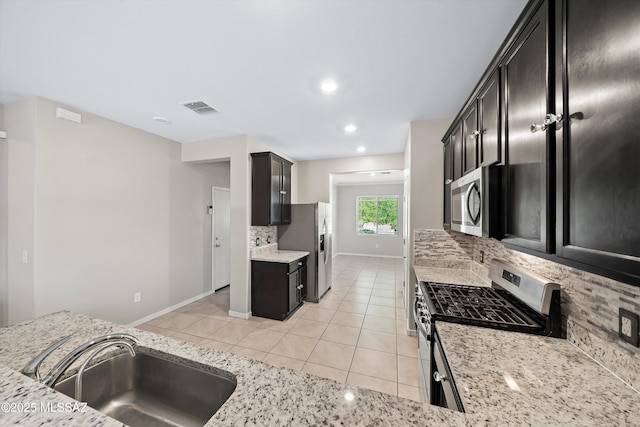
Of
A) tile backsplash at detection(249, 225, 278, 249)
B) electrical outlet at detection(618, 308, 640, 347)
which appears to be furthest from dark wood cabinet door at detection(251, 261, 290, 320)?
electrical outlet at detection(618, 308, 640, 347)

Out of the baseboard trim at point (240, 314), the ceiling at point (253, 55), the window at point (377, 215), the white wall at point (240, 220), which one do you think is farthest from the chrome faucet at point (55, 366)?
the window at point (377, 215)

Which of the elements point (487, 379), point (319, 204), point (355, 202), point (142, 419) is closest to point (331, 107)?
point (319, 204)

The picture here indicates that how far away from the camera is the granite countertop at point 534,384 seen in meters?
0.75

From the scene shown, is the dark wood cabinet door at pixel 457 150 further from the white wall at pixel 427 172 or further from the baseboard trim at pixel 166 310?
the baseboard trim at pixel 166 310

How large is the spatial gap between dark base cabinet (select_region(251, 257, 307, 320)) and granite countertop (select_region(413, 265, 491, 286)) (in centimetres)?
180

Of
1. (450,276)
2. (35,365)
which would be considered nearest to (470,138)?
(450,276)

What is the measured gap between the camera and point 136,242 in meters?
3.30

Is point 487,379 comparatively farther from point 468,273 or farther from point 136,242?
point 136,242

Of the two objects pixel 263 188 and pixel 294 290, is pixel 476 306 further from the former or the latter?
pixel 263 188

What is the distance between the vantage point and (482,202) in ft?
4.71

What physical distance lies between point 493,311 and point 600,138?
120 centimetres

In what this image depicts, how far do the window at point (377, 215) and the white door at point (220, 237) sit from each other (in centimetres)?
495

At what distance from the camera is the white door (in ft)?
15.2

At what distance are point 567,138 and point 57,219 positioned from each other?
406cm
